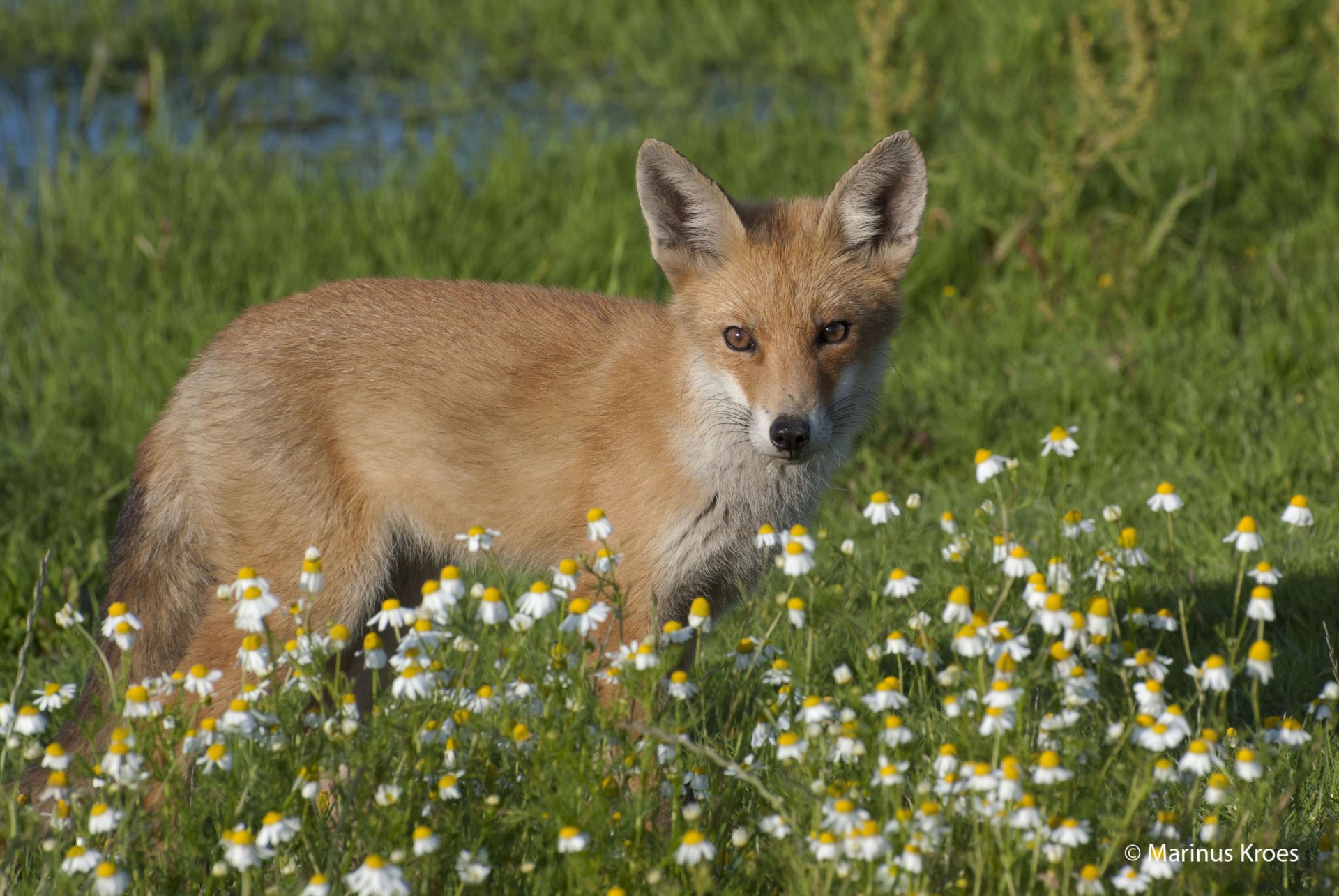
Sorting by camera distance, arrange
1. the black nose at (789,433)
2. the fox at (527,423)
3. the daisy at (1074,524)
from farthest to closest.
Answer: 1. the fox at (527,423)
2. the black nose at (789,433)
3. the daisy at (1074,524)

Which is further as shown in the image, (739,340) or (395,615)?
(739,340)

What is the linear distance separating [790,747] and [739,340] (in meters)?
1.58

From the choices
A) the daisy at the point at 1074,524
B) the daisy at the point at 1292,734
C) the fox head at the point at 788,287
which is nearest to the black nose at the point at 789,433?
the fox head at the point at 788,287

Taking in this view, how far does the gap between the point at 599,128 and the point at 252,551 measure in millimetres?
4615

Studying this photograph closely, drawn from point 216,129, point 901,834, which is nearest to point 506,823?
point 901,834

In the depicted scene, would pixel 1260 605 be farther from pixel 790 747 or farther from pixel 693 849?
pixel 693 849

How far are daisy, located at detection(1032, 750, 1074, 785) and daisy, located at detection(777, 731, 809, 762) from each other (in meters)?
0.43

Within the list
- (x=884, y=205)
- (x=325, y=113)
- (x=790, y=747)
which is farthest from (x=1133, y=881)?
(x=325, y=113)

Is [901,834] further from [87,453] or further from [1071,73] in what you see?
[1071,73]

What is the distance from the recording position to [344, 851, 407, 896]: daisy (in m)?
2.27

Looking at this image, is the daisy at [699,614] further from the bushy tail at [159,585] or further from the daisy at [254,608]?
the bushy tail at [159,585]

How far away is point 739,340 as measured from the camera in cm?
388

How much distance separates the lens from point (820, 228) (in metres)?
4.11

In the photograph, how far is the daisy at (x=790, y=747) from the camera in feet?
8.38
